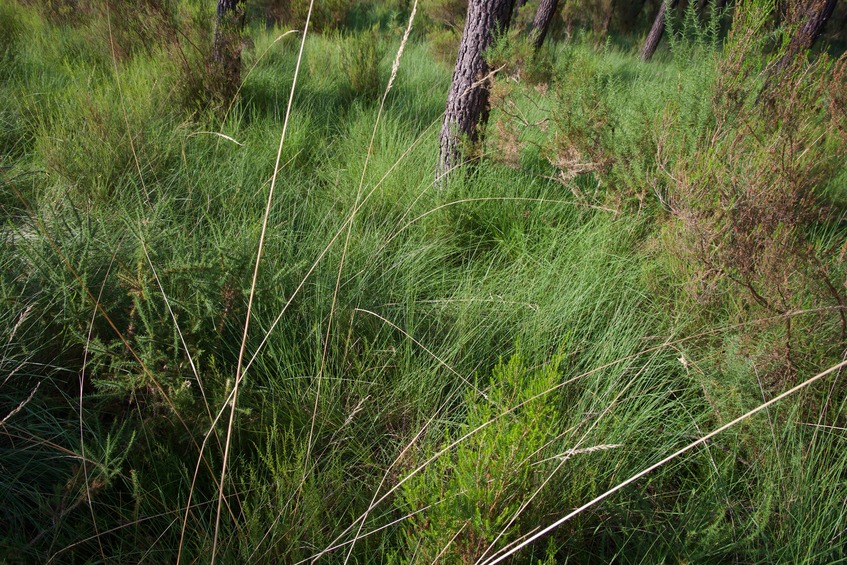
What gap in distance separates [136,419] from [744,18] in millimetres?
2872

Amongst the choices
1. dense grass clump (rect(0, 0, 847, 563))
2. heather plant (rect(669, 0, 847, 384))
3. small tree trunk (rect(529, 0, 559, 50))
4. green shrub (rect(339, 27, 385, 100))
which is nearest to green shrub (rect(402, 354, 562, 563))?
dense grass clump (rect(0, 0, 847, 563))

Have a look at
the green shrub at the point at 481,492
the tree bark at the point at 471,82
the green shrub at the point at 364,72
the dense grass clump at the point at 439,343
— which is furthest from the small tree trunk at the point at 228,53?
the green shrub at the point at 481,492

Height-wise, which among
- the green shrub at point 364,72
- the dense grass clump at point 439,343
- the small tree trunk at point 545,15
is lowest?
the dense grass clump at point 439,343

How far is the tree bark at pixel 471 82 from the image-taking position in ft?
9.43

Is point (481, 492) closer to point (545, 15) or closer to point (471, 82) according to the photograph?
point (471, 82)

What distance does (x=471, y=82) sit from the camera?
3.02 meters

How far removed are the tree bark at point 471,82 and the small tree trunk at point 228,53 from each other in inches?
67.2

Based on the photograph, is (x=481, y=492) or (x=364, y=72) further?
(x=364, y=72)

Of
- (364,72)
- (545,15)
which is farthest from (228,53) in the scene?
(545,15)

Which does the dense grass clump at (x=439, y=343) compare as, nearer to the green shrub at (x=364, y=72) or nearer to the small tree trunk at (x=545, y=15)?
the green shrub at (x=364, y=72)

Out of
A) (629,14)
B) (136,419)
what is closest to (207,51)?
(136,419)

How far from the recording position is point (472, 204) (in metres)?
2.71

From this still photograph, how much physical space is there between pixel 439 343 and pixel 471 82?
1793mm

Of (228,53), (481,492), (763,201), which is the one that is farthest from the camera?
(228,53)
